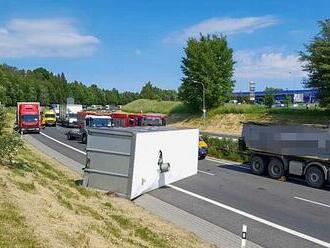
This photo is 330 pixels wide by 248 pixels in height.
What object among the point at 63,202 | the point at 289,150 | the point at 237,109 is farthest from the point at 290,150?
the point at 237,109

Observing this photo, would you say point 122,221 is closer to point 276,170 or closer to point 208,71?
point 276,170

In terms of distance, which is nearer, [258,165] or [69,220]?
[69,220]

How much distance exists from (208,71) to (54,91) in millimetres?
89810

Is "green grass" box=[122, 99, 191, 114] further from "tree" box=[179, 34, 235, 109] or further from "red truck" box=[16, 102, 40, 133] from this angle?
"red truck" box=[16, 102, 40, 133]

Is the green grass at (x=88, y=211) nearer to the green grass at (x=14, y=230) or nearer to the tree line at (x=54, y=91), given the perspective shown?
the green grass at (x=14, y=230)

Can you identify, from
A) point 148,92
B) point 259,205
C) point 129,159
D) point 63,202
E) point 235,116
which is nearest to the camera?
point 63,202

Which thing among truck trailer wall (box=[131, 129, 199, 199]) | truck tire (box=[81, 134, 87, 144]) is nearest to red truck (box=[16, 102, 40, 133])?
truck tire (box=[81, 134, 87, 144])

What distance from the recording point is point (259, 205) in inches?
674

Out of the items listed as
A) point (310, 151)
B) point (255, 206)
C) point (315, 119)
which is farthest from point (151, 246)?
point (315, 119)

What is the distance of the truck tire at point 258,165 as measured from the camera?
2428 cm

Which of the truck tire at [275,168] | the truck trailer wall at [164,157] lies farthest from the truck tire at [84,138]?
the truck tire at [275,168]

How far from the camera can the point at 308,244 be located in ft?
40.9

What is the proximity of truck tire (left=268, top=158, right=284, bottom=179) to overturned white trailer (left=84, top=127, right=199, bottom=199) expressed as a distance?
5.55 metres

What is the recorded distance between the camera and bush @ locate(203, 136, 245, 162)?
30562 millimetres
